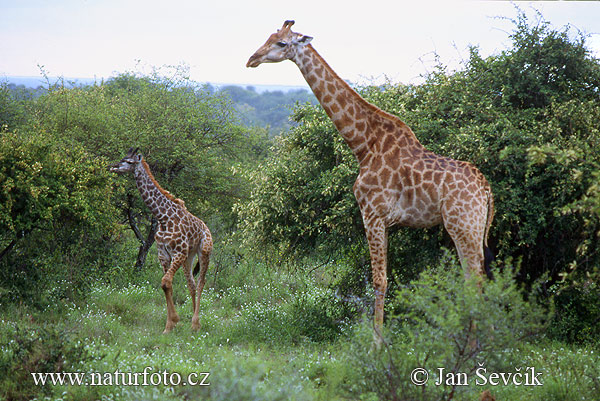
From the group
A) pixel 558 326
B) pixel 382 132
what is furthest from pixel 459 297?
pixel 558 326

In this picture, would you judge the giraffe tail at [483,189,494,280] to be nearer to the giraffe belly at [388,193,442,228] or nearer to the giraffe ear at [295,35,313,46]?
the giraffe belly at [388,193,442,228]

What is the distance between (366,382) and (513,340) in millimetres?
1548

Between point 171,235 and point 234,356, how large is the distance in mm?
3472

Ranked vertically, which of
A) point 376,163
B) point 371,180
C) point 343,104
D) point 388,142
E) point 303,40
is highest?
point 303,40

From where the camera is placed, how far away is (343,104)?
8.55m

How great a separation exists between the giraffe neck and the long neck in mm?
3790

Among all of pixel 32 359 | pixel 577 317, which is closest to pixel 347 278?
pixel 577 317

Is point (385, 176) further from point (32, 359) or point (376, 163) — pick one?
point (32, 359)

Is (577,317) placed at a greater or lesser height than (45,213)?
lesser

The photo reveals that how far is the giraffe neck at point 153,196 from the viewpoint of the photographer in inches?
418

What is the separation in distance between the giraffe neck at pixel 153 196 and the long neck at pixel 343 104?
379 cm

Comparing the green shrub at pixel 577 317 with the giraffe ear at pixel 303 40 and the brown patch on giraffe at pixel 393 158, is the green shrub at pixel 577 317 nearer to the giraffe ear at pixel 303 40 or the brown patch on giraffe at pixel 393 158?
the brown patch on giraffe at pixel 393 158

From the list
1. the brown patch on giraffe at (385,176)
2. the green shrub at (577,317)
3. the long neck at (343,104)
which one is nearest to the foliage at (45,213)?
the long neck at (343,104)

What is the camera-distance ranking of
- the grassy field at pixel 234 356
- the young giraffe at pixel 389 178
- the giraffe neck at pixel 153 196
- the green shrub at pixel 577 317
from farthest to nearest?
the giraffe neck at pixel 153 196 < the green shrub at pixel 577 317 < the young giraffe at pixel 389 178 < the grassy field at pixel 234 356
